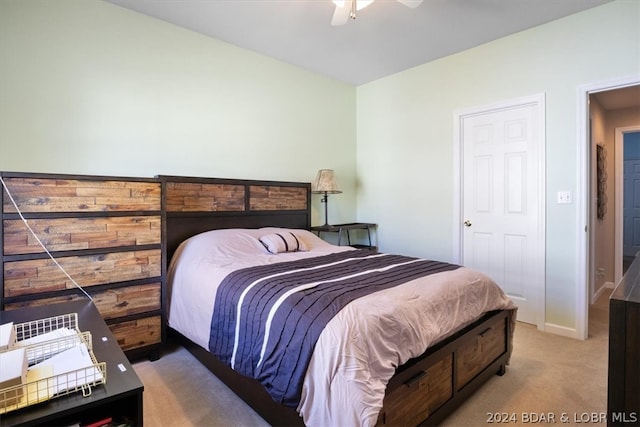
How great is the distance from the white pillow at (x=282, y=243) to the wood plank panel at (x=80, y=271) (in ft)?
2.78

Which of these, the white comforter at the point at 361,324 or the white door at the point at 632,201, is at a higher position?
the white door at the point at 632,201

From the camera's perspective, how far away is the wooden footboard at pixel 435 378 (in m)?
1.49

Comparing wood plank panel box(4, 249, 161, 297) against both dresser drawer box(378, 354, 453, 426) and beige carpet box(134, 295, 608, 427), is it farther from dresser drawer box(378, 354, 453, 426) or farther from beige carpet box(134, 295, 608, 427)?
dresser drawer box(378, 354, 453, 426)

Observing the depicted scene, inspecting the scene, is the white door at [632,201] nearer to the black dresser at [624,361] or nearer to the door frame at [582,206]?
the door frame at [582,206]

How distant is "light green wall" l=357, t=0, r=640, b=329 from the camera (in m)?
2.76

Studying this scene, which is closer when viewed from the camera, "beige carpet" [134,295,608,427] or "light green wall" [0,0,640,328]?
"beige carpet" [134,295,608,427]

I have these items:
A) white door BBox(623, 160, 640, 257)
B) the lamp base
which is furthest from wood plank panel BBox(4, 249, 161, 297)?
white door BBox(623, 160, 640, 257)

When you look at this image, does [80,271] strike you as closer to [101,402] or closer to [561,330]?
[101,402]

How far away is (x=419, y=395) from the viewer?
5.17ft

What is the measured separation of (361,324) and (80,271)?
6.02 ft

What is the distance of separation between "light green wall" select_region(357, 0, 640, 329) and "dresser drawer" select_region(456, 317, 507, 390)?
3.95 feet

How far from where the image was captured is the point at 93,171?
2586mm

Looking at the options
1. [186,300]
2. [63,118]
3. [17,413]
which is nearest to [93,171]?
[63,118]

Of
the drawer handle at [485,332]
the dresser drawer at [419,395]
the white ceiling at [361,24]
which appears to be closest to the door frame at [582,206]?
the white ceiling at [361,24]
